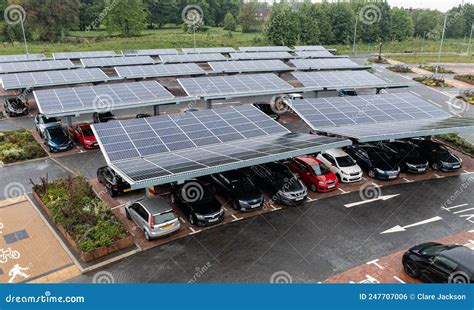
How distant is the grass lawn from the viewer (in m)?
26.1

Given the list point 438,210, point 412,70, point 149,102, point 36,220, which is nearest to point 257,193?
point 438,210

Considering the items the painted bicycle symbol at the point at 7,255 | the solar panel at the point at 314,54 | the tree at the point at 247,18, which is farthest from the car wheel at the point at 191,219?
the tree at the point at 247,18

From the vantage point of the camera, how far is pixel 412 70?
58.8 m

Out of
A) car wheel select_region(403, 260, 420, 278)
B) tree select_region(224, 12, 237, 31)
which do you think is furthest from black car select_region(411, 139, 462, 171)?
tree select_region(224, 12, 237, 31)

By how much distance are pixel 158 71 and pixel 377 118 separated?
23325 millimetres

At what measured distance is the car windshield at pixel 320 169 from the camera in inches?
886

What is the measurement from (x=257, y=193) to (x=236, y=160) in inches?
128

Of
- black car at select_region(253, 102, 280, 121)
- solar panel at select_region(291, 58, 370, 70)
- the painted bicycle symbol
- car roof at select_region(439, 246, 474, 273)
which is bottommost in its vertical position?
the painted bicycle symbol

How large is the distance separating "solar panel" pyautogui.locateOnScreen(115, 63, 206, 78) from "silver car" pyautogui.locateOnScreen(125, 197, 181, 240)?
23.8m

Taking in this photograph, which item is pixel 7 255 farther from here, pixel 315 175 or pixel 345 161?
pixel 345 161

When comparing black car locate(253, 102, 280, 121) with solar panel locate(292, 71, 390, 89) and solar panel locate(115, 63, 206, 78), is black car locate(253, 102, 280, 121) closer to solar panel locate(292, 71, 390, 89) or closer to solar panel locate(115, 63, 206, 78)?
solar panel locate(292, 71, 390, 89)

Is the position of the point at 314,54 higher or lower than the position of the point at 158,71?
higher

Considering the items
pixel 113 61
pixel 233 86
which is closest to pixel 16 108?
pixel 113 61

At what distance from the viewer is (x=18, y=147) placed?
27.6 meters
